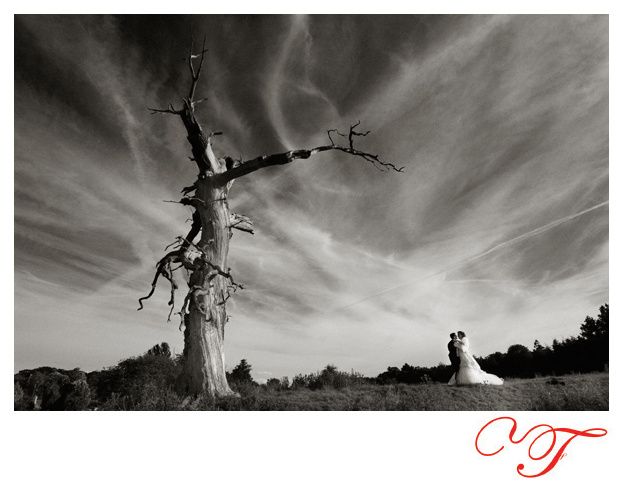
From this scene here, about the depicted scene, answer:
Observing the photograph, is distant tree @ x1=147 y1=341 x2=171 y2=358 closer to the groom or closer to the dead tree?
the dead tree

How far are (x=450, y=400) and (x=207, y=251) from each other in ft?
23.3

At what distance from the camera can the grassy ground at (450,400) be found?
27.9 feet

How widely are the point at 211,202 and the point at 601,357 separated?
47.3 feet

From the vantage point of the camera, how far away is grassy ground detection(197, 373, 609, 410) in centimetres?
Result: 851

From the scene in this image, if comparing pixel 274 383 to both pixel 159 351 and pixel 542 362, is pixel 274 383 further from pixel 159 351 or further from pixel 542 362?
pixel 542 362

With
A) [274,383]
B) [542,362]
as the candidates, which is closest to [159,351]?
[274,383]

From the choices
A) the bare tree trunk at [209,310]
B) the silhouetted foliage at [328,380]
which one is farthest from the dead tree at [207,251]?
the silhouetted foliage at [328,380]

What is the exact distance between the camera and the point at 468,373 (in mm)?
12664

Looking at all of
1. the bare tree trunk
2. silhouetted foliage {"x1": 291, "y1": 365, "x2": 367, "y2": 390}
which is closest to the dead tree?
the bare tree trunk

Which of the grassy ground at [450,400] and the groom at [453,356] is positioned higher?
the groom at [453,356]

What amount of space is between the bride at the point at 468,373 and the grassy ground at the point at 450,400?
962mm

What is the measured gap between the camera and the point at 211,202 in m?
11.8

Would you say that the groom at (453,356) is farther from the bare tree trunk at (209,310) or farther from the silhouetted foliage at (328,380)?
the bare tree trunk at (209,310)

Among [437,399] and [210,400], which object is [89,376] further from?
[437,399]
